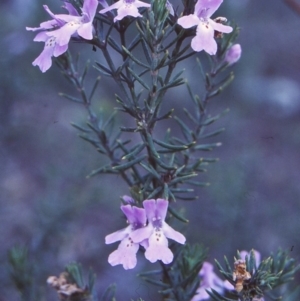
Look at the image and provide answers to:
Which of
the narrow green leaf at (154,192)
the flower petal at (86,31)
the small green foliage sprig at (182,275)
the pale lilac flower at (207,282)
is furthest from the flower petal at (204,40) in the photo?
the pale lilac flower at (207,282)

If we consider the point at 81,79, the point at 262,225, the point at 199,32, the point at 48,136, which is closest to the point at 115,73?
the point at 199,32

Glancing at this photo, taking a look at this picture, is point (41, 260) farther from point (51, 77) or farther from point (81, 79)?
point (51, 77)

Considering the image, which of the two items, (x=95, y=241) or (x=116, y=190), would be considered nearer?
(x=95, y=241)

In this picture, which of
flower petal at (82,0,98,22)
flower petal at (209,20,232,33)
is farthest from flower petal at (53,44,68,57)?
flower petal at (209,20,232,33)

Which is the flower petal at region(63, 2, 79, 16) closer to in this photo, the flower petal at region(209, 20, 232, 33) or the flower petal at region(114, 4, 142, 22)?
the flower petal at region(114, 4, 142, 22)

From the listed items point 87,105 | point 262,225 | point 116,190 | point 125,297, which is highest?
point 87,105

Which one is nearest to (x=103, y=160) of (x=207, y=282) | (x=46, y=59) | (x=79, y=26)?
(x=207, y=282)
